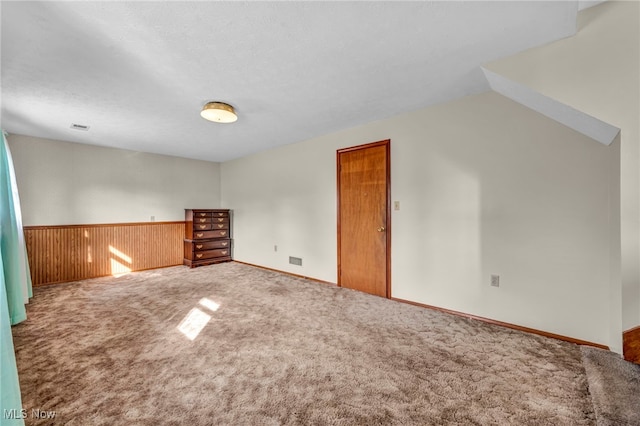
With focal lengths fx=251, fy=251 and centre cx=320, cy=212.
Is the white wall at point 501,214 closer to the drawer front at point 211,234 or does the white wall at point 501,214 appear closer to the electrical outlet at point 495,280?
the electrical outlet at point 495,280

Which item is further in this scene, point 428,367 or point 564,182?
point 564,182

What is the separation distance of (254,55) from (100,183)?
4442mm

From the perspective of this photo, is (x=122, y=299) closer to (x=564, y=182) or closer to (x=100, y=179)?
(x=100, y=179)

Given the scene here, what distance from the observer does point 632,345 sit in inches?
64.4

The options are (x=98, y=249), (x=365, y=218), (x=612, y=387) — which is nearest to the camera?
(x=612, y=387)

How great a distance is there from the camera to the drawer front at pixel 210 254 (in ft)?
17.4

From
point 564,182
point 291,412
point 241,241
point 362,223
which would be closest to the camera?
point 291,412

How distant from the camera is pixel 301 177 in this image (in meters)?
4.44

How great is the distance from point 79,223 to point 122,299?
7.09 feet

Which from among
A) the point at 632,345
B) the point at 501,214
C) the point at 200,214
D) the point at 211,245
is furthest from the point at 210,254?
the point at 632,345

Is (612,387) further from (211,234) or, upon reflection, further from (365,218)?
(211,234)

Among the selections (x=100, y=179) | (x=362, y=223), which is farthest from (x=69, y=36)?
(x=100, y=179)

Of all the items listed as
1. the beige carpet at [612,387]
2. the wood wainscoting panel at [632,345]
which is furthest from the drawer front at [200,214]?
the wood wainscoting panel at [632,345]

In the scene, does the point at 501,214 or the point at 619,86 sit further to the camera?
the point at 501,214
